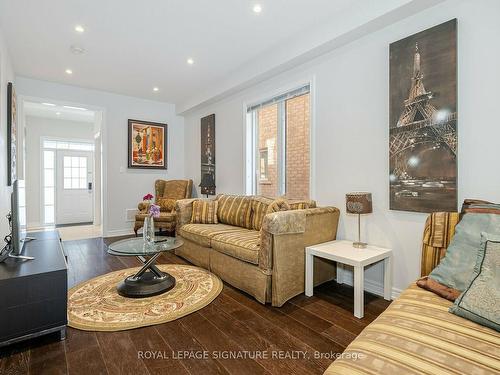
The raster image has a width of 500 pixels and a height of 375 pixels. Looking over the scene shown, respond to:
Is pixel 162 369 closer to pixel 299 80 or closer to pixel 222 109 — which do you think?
pixel 299 80

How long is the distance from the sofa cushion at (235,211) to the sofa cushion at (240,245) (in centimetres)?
37

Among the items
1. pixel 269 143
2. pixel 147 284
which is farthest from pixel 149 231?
pixel 269 143

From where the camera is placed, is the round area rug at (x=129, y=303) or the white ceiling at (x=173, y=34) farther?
the white ceiling at (x=173, y=34)

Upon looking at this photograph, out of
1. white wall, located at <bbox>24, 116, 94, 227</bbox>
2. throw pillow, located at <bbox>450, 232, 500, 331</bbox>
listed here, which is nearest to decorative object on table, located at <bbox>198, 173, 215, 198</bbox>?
throw pillow, located at <bbox>450, 232, 500, 331</bbox>

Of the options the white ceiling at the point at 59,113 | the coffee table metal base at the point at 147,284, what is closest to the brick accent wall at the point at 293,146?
the coffee table metal base at the point at 147,284

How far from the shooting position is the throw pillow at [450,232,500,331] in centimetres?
114

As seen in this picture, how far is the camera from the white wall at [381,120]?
6.40ft

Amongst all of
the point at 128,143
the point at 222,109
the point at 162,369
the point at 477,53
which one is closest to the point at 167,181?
the point at 128,143

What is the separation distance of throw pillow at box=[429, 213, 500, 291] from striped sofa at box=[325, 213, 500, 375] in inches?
5.7

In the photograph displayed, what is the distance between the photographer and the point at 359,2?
2.40 meters

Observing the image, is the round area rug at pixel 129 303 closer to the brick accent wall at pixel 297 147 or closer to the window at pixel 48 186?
the brick accent wall at pixel 297 147

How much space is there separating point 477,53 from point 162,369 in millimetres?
2975

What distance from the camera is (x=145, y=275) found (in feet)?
9.18

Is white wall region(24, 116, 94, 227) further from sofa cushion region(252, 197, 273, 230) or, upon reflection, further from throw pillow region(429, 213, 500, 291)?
throw pillow region(429, 213, 500, 291)
